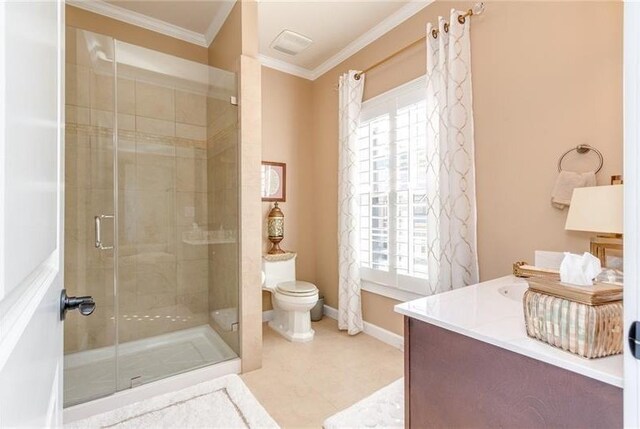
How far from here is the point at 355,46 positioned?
294cm

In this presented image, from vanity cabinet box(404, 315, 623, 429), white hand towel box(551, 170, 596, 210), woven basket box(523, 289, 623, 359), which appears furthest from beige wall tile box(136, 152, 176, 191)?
white hand towel box(551, 170, 596, 210)

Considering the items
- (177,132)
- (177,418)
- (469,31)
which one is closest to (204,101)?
(177,132)

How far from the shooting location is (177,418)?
1652 mm

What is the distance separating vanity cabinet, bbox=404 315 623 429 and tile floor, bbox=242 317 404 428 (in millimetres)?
790

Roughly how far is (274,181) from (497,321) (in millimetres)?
2584

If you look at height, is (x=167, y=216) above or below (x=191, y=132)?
below

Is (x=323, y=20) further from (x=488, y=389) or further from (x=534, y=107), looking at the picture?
(x=488, y=389)

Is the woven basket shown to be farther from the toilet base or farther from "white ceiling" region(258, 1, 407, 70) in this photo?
"white ceiling" region(258, 1, 407, 70)

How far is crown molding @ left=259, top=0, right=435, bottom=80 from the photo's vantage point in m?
2.41

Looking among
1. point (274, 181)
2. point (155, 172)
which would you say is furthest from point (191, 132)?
point (274, 181)

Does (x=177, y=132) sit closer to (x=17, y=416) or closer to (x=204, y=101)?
(x=204, y=101)

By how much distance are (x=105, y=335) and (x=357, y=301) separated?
200 cm

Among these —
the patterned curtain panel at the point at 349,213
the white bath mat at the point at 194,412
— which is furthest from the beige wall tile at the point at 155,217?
the patterned curtain panel at the point at 349,213
